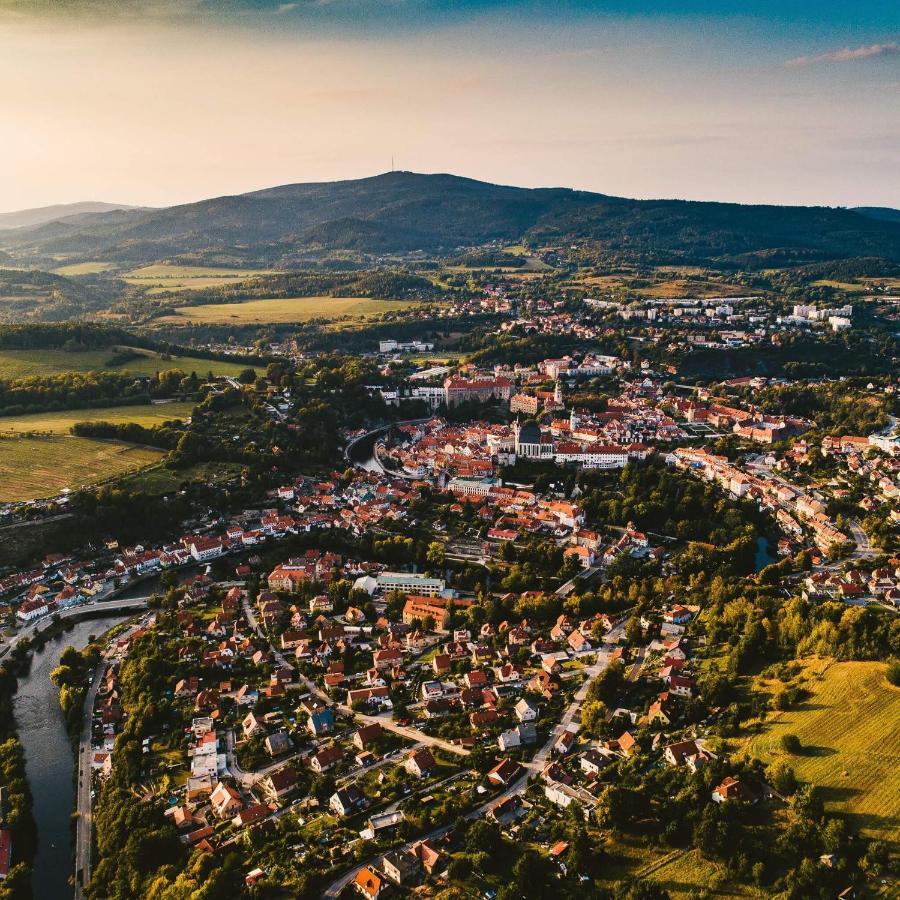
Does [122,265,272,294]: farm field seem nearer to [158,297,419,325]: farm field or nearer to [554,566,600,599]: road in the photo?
[158,297,419,325]: farm field

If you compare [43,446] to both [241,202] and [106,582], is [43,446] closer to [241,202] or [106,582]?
[106,582]

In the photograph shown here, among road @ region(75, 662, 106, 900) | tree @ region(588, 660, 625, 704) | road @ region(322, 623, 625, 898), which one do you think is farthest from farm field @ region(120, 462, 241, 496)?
tree @ region(588, 660, 625, 704)

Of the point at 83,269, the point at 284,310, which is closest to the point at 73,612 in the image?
the point at 284,310

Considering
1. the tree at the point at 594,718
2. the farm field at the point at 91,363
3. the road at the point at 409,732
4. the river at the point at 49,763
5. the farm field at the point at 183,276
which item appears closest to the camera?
the river at the point at 49,763

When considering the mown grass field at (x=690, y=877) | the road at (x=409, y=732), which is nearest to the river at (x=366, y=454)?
the road at (x=409, y=732)

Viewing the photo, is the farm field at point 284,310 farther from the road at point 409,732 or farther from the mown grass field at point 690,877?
the mown grass field at point 690,877

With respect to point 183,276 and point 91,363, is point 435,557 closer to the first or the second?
point 91,363
